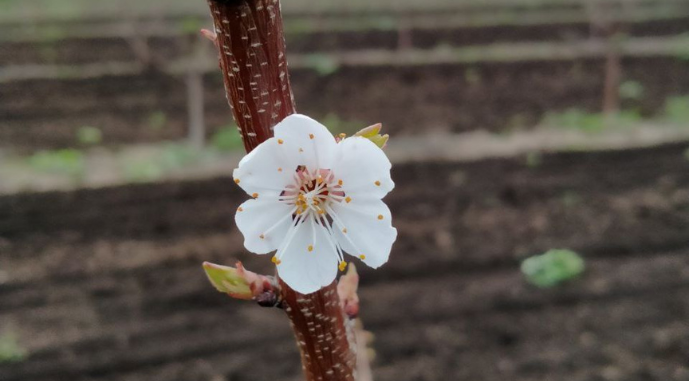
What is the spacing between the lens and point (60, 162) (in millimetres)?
4957

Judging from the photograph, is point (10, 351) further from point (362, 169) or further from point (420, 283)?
point (362, 169)

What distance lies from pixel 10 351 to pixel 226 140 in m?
2.73

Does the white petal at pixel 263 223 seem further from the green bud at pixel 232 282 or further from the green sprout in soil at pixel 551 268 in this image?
the green sprout in soil at pixel 551 268

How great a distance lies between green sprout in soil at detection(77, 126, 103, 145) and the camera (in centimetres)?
537

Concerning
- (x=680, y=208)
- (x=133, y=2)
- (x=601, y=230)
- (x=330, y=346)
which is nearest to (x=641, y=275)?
(x=601, y=230)

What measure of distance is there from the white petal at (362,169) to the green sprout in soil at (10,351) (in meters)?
3.43

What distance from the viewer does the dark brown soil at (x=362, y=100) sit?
5434 millimetres

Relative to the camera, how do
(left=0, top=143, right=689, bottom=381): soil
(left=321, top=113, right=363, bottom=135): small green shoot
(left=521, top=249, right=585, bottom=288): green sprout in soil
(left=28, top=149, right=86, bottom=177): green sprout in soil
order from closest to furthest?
(left=0, top=143, right=689, bottom=381): soil
(left=521, top=249, right=585, bottom=288): green sprout in soil
(left=28, top=149, right=86, bottom=177): green sprout in soil
(left=321, top=113, right=363, bottom=135): small green shoot

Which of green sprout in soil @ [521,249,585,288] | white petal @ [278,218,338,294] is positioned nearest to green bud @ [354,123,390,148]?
white petal @ [278,218,338,294]

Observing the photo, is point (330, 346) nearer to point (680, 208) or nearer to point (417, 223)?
point (417, 223)

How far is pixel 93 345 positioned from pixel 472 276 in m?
2.64

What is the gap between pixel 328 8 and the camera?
639cm

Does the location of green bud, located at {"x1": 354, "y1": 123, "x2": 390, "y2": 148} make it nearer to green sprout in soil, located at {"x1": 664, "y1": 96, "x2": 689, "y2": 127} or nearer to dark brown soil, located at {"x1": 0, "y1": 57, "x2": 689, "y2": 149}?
dark brown soil, located at {"x1": 0, "y1": 57, "x2": 689, "y2": 149}

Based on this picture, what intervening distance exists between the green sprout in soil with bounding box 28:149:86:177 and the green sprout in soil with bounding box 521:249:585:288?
3.94m
